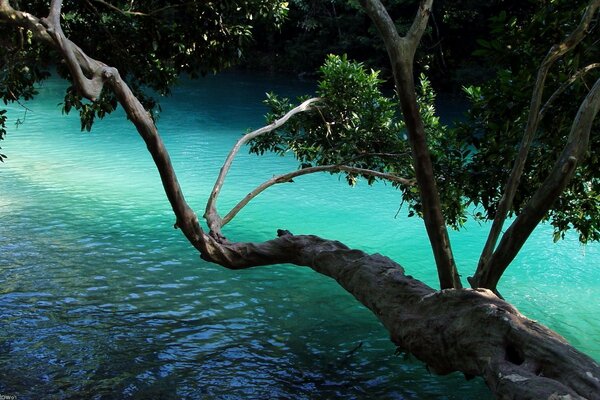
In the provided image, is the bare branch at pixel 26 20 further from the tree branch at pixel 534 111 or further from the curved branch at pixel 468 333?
the tree branch at pixel 534 111

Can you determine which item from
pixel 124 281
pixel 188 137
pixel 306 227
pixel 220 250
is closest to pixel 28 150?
pixel 188 137

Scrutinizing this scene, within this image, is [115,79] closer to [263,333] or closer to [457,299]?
[457,299]

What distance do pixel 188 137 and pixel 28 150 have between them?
4.93 metres

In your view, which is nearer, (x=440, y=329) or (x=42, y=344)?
(x=440, y=329)

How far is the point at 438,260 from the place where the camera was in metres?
4.86

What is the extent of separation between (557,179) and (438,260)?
1020 mm

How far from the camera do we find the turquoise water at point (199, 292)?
743 cm

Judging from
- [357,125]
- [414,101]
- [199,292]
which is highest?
[414,101]

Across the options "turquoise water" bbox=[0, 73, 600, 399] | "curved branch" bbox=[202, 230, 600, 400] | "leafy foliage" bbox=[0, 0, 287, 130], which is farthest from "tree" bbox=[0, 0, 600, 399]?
"leafy foliage" bbox=[0, 0, 287, 130]

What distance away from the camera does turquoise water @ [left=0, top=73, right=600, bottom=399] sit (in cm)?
743

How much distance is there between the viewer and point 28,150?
67.6ft

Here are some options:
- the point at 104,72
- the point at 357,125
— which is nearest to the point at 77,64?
the point at 104,72

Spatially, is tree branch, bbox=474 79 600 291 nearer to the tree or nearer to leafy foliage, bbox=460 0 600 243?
the tree

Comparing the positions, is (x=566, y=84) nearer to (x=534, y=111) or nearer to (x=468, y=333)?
(x=534, y=111)
